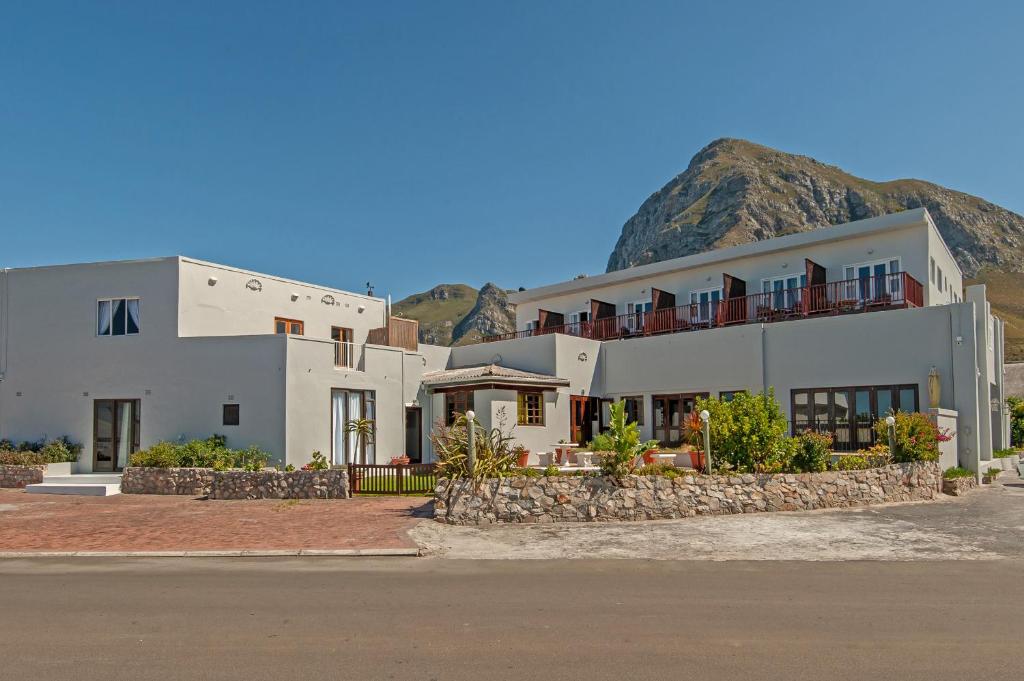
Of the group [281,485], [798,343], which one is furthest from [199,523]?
[798,343]

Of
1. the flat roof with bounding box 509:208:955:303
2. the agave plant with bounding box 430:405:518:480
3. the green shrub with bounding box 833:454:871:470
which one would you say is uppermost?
the flat roof with bounding box 509:208:955:303

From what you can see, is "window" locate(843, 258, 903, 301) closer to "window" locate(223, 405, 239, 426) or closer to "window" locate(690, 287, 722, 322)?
"window" locate(690, 287, 722, 322)

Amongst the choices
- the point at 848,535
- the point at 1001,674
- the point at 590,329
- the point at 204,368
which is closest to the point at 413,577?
the point at 1001,674

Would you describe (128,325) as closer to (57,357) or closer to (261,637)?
(57,357)

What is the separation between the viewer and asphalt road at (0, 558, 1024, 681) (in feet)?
19.4

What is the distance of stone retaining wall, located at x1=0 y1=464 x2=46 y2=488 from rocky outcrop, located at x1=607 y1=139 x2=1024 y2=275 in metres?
103

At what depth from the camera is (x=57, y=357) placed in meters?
24.4

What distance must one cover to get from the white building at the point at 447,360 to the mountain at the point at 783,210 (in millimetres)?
90292

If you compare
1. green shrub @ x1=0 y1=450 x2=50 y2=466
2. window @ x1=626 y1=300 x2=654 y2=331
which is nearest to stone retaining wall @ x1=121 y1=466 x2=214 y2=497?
green shrub @ x1=0 y1=450 x2=50 y2=466

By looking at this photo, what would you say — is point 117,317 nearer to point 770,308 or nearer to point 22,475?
point 22,475

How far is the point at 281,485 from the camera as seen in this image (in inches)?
752

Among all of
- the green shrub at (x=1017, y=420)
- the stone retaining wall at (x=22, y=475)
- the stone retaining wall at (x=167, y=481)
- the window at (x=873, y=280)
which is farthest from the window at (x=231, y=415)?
the green shrub at (x=1017, y=420)

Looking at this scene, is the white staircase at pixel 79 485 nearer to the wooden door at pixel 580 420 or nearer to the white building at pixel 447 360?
the white building at pixel 447 360

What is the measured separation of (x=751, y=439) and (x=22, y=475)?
20.6 m
